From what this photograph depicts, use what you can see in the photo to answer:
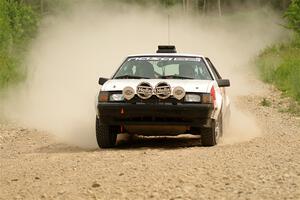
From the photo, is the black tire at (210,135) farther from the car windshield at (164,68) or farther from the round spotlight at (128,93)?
the round spotlight at (128,93)

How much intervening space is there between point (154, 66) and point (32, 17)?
38114 mm

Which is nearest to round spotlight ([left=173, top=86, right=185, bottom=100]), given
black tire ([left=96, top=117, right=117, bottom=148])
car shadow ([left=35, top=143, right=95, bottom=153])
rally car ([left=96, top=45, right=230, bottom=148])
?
rally car ([left=96, top=45, right=230, bottom=148])

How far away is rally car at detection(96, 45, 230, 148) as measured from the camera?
1097cm

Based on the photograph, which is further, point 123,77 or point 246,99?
point 246,99

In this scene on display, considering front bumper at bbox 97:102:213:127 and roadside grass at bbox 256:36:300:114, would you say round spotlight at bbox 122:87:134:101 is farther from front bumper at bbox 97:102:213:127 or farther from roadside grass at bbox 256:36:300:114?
roadside grass at bbox 256:36:300:114

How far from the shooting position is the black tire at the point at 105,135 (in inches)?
452

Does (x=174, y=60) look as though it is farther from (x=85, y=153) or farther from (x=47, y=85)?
(x=47, y=85)

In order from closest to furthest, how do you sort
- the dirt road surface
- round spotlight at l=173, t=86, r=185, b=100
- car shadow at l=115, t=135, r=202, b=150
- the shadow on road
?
the dirt road surface, round spotlight at l=173, t=86, r=185, b=100, the shadow on road, car shadow at l=115, t=135, r=202, b=150

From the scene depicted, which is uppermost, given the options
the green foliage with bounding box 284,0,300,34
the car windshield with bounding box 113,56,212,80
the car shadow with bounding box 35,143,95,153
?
the green foliage with bounding box 284,0,300,34

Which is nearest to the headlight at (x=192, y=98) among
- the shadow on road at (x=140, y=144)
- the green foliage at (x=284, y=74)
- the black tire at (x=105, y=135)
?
the shadow on road at (x=140, y=144)

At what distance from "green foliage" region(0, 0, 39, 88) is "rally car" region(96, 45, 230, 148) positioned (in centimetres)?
1223

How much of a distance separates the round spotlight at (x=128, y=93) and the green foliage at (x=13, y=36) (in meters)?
12.8

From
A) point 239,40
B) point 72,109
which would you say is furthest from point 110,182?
point 239,40

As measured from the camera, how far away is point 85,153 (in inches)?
422
